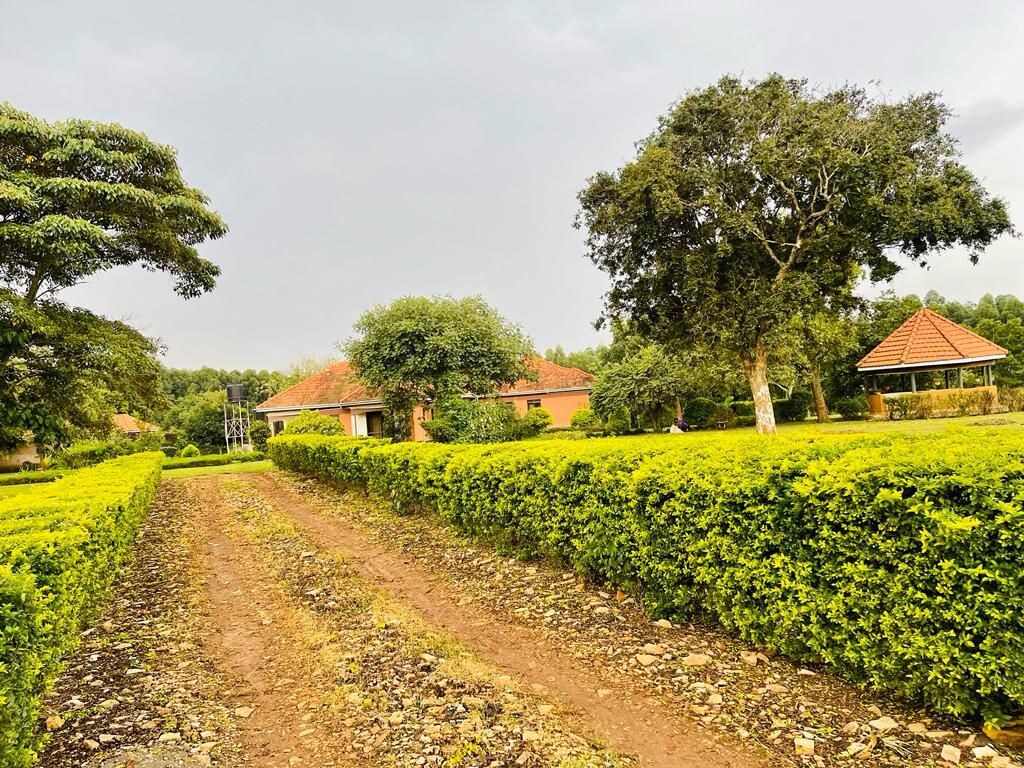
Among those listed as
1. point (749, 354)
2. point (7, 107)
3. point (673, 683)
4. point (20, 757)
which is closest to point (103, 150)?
point (7, 107)

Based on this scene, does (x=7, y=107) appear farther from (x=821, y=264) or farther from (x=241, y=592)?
(x=821, y=264)

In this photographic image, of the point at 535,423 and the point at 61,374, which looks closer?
the point at 61,374

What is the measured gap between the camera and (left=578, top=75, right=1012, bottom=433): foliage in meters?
18.9

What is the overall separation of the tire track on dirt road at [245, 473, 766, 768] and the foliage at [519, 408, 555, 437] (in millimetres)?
21247

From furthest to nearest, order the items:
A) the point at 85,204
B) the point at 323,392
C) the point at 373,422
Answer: the point at 323,392 < the point at 373,422 < the point at 85,204

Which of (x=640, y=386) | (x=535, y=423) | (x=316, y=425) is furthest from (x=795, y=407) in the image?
(x=316, y=425)

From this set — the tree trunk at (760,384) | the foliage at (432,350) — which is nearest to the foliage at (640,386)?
the tree trunk at (760,384)

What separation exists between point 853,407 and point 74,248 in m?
32.7

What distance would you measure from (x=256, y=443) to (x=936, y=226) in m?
39.2

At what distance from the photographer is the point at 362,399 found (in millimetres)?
33375

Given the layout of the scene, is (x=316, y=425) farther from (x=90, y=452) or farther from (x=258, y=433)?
(x=258, y=433)

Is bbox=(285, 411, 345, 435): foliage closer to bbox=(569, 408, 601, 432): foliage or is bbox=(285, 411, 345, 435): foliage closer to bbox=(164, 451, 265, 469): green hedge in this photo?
bbox=(164, 451, 265, 469): green hedge

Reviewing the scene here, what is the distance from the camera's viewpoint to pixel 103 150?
14.3 metres

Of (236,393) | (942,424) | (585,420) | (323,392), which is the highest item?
(236,393)
